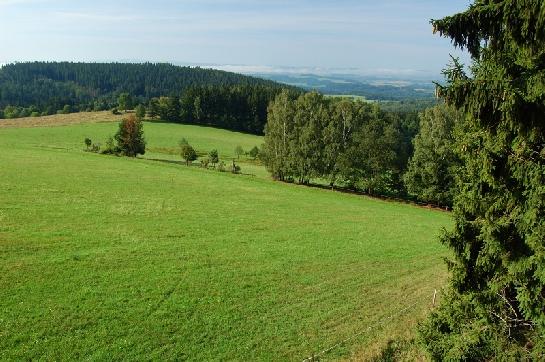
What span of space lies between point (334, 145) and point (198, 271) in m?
43.8

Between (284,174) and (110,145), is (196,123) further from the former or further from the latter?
(284,174)

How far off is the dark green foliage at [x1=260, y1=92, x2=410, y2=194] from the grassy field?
13.5 metres

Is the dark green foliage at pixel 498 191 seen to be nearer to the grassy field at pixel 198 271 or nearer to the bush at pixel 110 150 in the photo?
the grassy field at pixel 198 271

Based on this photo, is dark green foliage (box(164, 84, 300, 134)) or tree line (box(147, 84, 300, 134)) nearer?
tree line (box(147, 84, 300, 134))

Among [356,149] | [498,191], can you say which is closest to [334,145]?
[356,149]

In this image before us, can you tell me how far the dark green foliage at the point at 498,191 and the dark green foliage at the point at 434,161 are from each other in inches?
1933

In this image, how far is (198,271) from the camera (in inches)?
1056

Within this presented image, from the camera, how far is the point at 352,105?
223ft

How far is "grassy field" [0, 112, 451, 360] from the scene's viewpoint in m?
18.6

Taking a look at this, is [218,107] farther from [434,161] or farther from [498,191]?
[498,191]

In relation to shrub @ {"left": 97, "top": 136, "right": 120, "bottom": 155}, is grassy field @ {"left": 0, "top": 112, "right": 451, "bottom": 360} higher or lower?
higher

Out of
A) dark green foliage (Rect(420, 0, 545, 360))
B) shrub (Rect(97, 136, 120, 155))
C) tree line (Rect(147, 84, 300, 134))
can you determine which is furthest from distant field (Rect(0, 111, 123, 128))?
dark green foliage (Rect(420, 0, 545, 360))

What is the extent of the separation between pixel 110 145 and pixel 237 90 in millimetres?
77343

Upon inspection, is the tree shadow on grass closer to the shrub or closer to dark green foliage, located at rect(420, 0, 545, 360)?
dark green foliage, located at rect(420, 0, 545, 360)
